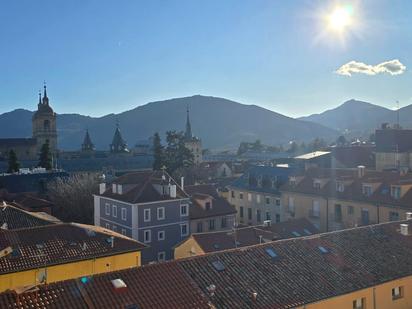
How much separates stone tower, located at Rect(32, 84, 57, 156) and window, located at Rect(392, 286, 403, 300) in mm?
A: 94588

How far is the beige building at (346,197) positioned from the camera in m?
37.5

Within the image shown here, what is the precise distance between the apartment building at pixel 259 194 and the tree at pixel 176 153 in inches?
897

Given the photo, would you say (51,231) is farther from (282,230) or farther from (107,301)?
(282,230)

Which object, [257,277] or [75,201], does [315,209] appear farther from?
[257,277]

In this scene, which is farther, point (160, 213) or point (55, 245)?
point (160, 213)

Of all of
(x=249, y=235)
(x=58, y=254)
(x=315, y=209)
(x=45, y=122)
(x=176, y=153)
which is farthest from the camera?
(x=45, y=122)

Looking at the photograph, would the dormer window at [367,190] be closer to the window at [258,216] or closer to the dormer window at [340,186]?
the dormer window at [340,186]

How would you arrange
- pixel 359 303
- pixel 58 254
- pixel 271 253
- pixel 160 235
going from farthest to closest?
pixel 160 235, pixel 58 254, pixel 271 253, pixel 359 303

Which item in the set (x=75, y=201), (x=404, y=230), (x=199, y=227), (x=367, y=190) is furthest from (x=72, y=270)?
(x=75, y=201)

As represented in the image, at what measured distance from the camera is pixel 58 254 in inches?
946

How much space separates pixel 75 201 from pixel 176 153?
2788 centimetres

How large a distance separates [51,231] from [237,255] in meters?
11.0

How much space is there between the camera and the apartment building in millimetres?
50031

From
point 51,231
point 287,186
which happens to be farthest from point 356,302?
point 287,186
